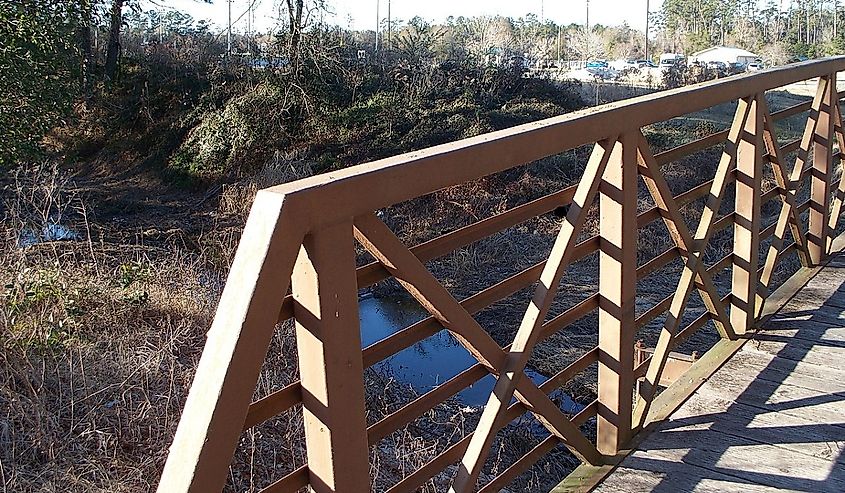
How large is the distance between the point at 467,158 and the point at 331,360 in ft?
1.58

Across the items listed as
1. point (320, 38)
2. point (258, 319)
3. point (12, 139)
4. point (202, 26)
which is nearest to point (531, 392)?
A: point (258, 319)

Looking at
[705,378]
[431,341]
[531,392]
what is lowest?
[431,341]

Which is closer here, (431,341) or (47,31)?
(431,341)

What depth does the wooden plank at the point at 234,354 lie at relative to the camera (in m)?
1.10

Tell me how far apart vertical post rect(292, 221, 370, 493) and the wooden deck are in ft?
3.32

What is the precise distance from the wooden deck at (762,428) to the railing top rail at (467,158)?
941 millimetres

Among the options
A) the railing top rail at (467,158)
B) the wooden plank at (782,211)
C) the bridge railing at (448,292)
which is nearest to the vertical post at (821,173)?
the wooden plank at (782,211)

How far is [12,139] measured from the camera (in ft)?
31.1

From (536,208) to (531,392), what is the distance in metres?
0.45

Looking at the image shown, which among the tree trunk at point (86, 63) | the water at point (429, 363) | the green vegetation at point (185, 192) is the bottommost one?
the water at point (429, 363)

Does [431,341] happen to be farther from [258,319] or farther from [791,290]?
[258,319]

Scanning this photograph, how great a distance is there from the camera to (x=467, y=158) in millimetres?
1532

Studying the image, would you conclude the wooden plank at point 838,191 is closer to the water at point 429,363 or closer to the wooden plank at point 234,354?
the water at point 429,363

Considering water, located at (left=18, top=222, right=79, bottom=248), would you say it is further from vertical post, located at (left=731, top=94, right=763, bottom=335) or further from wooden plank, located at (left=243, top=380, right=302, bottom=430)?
wooden plank, located at (left=243, top=380, right=302, bottom=430)
